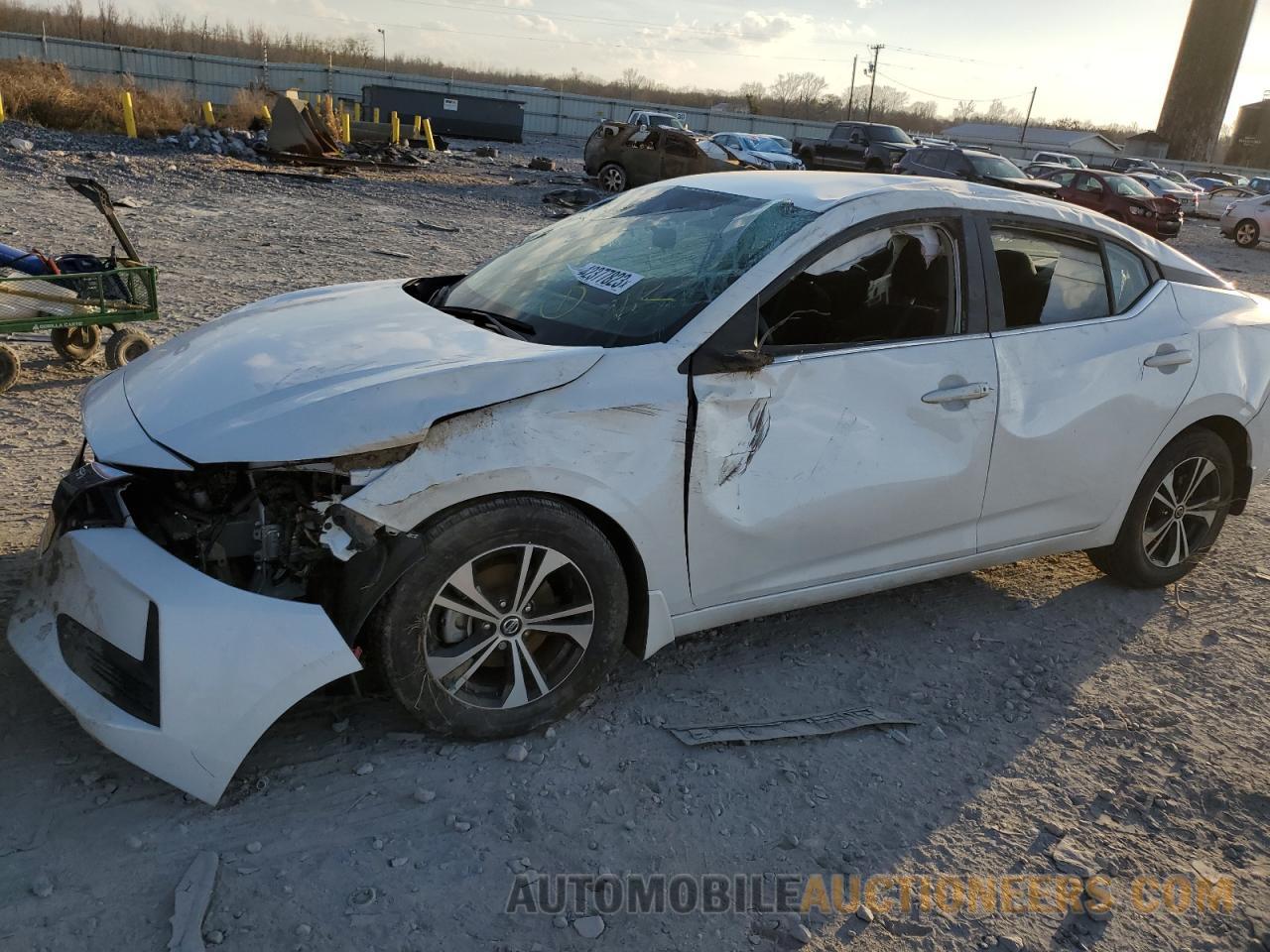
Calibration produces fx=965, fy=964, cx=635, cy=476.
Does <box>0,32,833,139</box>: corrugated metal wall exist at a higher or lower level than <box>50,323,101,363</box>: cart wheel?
higher

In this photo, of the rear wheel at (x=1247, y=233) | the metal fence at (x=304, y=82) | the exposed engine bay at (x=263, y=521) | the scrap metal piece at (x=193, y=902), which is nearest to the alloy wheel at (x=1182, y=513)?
the exposed engine bay at (x=263, y=521)

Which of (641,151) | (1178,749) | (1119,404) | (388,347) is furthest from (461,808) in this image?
(641,151)

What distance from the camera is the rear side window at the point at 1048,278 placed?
368cm

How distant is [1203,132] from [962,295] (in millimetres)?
69150

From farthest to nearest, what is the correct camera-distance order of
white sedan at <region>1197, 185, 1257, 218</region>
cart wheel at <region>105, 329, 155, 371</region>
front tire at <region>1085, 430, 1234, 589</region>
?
1. white sedan at <region>1197, 185, 1257, 218</region>
2. cart wheel at <region>105, 329, 155, 371</region>
3. front tire at <region>1085, 430, 1234, 589</region>

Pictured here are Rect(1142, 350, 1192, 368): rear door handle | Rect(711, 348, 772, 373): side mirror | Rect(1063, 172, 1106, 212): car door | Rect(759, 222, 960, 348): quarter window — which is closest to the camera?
Rect(711, 348, 772, 373): side mirror

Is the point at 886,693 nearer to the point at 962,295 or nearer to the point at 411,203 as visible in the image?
the point at 962,295

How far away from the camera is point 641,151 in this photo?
21.4 metres

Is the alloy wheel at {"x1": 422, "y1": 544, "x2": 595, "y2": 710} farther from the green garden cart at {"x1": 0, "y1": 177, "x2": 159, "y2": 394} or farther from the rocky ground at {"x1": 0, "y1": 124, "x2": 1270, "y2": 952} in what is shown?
the green garden cart at {"x1": 0, "y1": 177, "x2": 159, "y2": 394}

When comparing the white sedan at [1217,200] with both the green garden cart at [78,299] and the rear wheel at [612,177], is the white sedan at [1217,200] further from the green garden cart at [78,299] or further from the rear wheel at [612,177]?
the green garden cart at [78,299]

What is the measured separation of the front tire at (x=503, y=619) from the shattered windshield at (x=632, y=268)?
2.35 feet

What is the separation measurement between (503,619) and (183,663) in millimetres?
876

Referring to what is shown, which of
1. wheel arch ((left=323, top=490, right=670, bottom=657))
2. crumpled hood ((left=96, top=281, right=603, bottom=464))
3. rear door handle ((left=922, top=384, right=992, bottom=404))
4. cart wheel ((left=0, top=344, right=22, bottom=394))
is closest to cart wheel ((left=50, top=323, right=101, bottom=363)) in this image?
cart wheel ((left=0, top=344, right=22, bottom=394))

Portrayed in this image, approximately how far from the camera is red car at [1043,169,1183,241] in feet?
71.6
